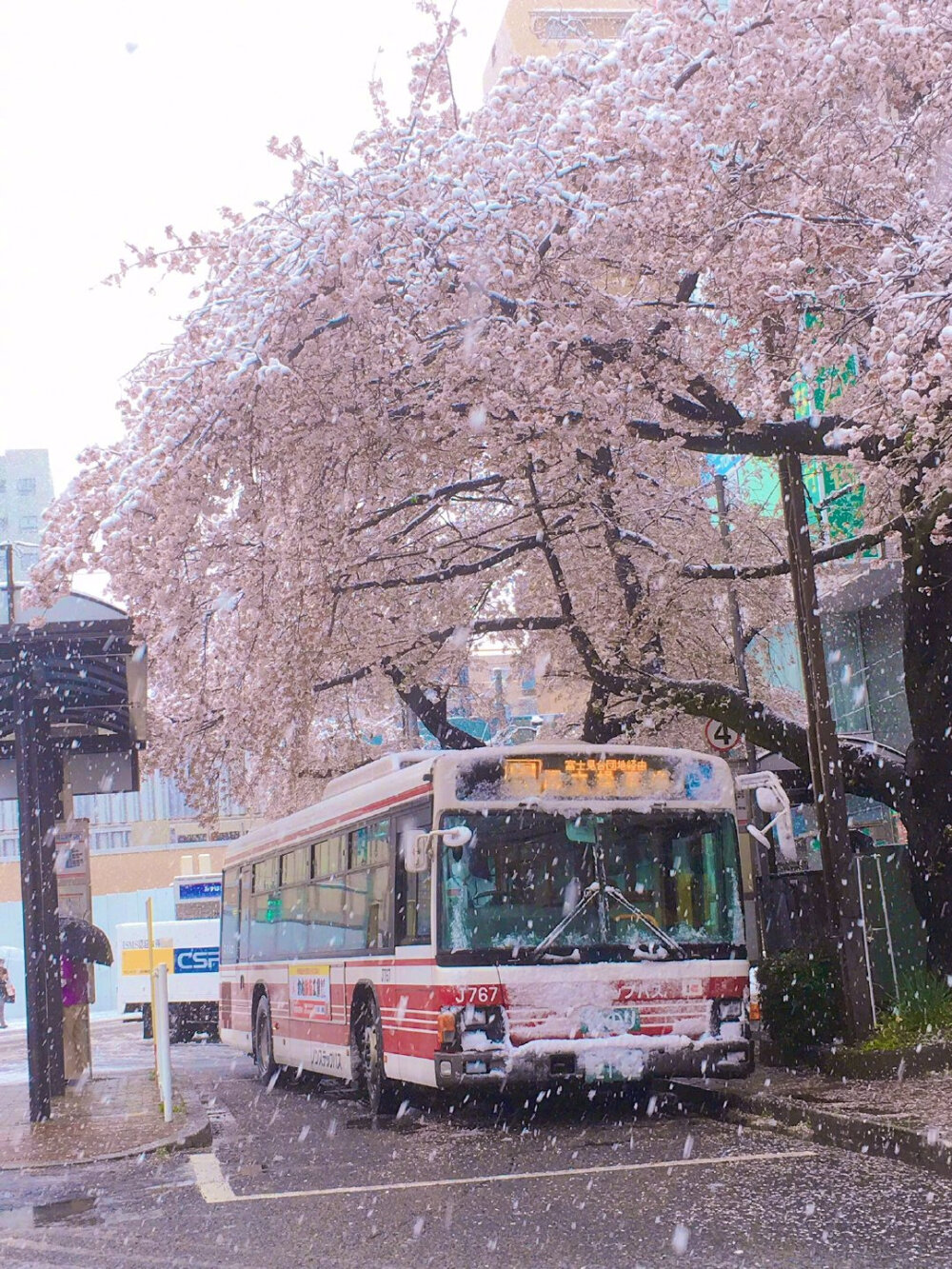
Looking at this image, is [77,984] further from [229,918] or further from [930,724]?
[930,724]

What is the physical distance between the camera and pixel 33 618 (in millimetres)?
14031

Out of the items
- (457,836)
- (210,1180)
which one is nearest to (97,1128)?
(210,1180)

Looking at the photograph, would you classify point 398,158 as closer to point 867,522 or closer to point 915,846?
point 867,522

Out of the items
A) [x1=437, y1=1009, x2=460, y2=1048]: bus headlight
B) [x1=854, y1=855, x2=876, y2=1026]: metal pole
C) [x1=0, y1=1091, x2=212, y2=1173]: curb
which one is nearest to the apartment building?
[x1=854, y1=855, x2=876, y2=1026]: metal pole

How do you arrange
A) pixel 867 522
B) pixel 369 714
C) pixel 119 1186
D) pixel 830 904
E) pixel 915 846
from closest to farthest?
pixel 119 1186 → pixel 830 904 → pixel 915 846 → pixel 867 522 → pixel 369 714

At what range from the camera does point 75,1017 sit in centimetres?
1808

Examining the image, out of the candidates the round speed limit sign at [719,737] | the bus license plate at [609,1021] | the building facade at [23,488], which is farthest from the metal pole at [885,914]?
the building facade at [23,488]

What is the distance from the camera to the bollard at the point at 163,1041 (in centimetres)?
1345

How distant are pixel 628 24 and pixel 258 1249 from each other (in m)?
11.8

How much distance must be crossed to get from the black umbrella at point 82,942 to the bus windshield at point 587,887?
6848mm

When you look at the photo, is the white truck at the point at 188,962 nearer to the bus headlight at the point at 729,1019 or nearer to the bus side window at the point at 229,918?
the bus side window at the point at 229,918

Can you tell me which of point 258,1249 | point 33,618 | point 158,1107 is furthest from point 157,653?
point 258,1249

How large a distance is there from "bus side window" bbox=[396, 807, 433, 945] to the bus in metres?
0.02

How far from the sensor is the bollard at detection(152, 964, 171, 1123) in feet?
44.1
